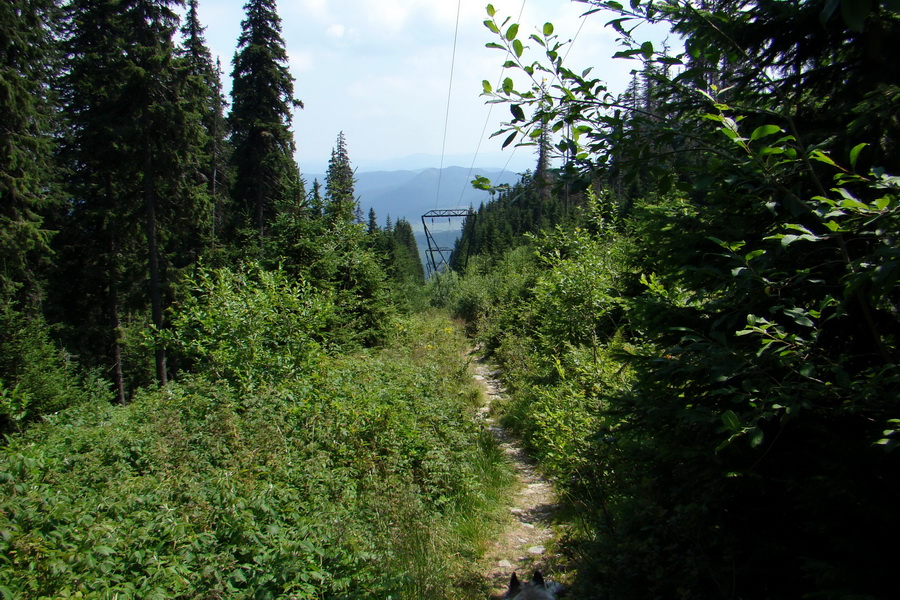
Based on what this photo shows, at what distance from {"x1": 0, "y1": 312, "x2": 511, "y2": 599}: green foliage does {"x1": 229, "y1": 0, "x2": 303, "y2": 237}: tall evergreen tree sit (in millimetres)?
14645

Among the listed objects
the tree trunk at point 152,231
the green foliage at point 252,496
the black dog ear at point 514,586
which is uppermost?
the tree trunk at point 152,231

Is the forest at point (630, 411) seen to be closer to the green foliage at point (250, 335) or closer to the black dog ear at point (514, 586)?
the green foliage at point (250, 335)

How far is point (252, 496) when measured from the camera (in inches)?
135

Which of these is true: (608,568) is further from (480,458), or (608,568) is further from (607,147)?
(480,458)

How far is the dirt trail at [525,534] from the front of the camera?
14.8 feet

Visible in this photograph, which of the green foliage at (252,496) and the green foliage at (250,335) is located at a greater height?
the green foliage at (250,335)

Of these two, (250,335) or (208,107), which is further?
(208,107)

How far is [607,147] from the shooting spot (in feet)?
6.55

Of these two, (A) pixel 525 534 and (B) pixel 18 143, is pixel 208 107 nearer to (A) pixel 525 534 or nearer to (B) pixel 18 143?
(B) pixel 18 143

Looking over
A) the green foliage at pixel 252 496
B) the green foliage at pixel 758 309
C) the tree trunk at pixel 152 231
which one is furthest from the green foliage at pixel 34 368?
the green foliage at pixel 758 309

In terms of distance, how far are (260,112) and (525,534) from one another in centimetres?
1847

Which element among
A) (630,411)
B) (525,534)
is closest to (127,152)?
(525,534)

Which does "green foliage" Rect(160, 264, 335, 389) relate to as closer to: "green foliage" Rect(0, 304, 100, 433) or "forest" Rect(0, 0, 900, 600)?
"forest" Rect(0, 0, 900, 600)

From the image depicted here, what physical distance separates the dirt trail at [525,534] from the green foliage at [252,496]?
0.24m
